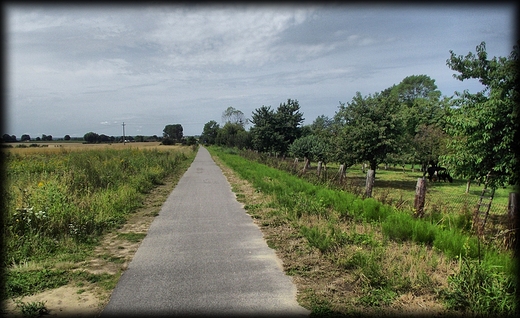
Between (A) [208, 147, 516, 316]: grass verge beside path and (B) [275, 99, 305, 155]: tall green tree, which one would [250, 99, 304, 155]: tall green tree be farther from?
(A) [208, 147, 516, 316]: grass verge beside path

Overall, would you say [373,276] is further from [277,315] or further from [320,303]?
[277,315]

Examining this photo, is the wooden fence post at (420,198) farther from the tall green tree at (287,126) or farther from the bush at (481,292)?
the tall green tree at (287,126)

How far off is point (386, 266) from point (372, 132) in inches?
618

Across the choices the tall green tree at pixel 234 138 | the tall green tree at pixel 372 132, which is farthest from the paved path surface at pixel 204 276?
the tall green tree at pixel 234 138

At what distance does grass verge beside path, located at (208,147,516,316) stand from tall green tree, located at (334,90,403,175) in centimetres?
1250

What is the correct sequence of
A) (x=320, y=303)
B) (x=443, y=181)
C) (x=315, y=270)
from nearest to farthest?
(x=320, y=303) → (x=315, y=270) → (x=443, y=181)

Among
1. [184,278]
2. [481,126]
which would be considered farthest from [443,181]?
[184,278]

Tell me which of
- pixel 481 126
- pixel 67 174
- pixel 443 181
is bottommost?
pixel 443 181

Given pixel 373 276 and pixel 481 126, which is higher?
pixel 481 126

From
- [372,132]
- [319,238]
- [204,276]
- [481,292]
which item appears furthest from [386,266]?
[372,132]

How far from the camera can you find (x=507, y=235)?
196 inches

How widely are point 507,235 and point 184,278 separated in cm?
509

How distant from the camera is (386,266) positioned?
166 inches

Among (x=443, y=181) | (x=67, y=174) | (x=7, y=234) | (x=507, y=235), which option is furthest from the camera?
(x=443, y=181)
